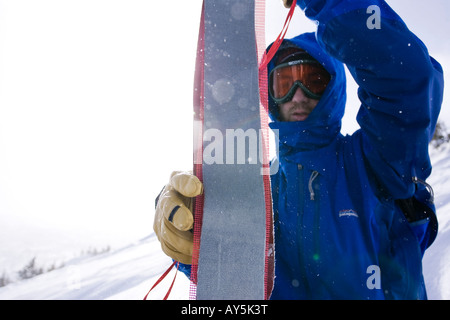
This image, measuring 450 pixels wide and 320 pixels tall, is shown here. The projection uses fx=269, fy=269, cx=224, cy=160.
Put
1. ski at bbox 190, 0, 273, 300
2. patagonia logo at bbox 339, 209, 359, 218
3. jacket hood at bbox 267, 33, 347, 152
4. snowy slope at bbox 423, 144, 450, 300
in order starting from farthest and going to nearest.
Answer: snowy slope at bbox 423, 144, 450, 300
jacket hood at bbox 267, 33, 347, 152
patagonia logo at bbox 339, 209, 359, 218
ski at bbox 190, 0, 273, 300

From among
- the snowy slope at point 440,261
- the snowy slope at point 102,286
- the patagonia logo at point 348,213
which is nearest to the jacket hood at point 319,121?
the patagonia logo at point 348,213

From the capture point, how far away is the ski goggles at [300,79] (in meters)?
1.87

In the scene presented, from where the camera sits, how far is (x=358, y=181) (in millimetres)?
1524

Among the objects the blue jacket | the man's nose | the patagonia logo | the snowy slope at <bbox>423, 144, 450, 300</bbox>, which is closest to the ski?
the blue jacket

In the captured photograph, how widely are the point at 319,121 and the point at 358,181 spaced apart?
433 mm

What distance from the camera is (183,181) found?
92 centimetres

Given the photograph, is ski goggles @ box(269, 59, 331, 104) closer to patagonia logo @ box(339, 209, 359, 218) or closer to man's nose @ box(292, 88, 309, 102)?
man's nose @ box(292, 88, 309, 102)

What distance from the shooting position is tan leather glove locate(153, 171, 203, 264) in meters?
0.88

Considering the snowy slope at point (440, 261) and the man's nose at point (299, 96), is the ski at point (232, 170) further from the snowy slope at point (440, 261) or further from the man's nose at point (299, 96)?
the snowy slope at point (440, 261)

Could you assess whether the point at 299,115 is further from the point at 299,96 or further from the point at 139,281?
the point at 139,281

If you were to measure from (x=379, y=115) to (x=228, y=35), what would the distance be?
2.96 ft
